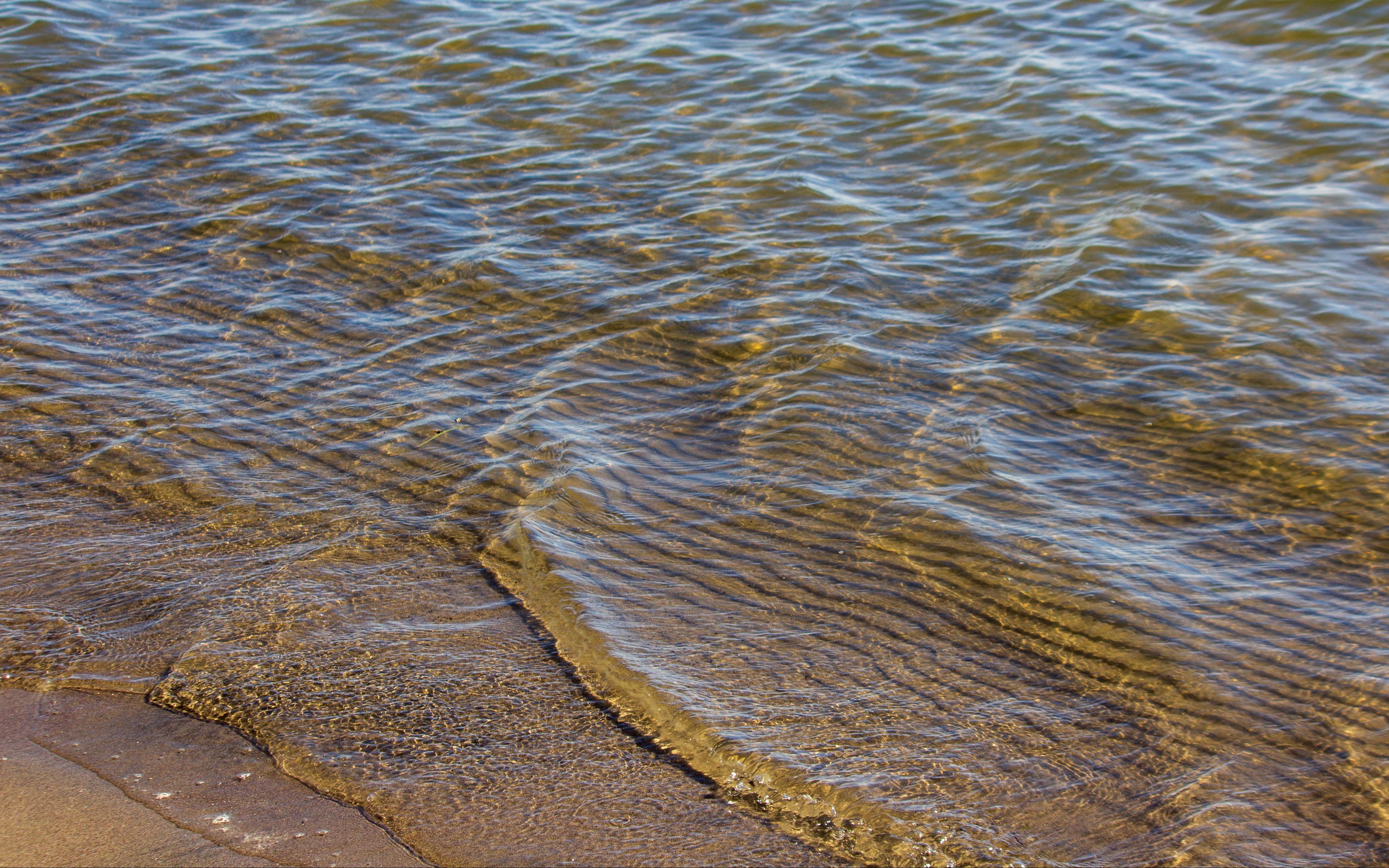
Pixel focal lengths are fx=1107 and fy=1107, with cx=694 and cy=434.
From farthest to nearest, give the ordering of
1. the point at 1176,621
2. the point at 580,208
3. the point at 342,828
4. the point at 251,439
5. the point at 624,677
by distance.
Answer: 1. the point at 580,208
2. the point at 251,439
3. the point at 1176,621
4. the point at 624,677
5. the point at 342,828

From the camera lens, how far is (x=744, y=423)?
5.65 meters

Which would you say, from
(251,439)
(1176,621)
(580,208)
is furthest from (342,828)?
(580,208)

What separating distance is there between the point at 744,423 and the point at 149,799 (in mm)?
3200

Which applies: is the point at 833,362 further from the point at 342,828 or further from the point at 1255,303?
the point at 342,828

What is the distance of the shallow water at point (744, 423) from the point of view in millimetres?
3746

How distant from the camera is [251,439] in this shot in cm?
542

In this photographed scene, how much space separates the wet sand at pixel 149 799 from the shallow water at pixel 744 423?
0.11 m

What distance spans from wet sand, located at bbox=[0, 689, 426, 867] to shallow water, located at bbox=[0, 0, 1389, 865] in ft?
0.36

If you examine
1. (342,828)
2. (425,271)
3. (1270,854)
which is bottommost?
(1270,854)

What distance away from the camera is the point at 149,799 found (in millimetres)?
3361

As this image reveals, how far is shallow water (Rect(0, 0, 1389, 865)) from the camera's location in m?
3.75

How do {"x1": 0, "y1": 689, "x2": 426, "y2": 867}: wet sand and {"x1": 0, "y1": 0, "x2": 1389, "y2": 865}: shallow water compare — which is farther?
{"x1": 0, "y1": 0, "x2": 1389, "y2": 865}: shallow water

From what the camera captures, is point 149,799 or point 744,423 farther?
point 744,423

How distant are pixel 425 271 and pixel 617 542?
298cm
